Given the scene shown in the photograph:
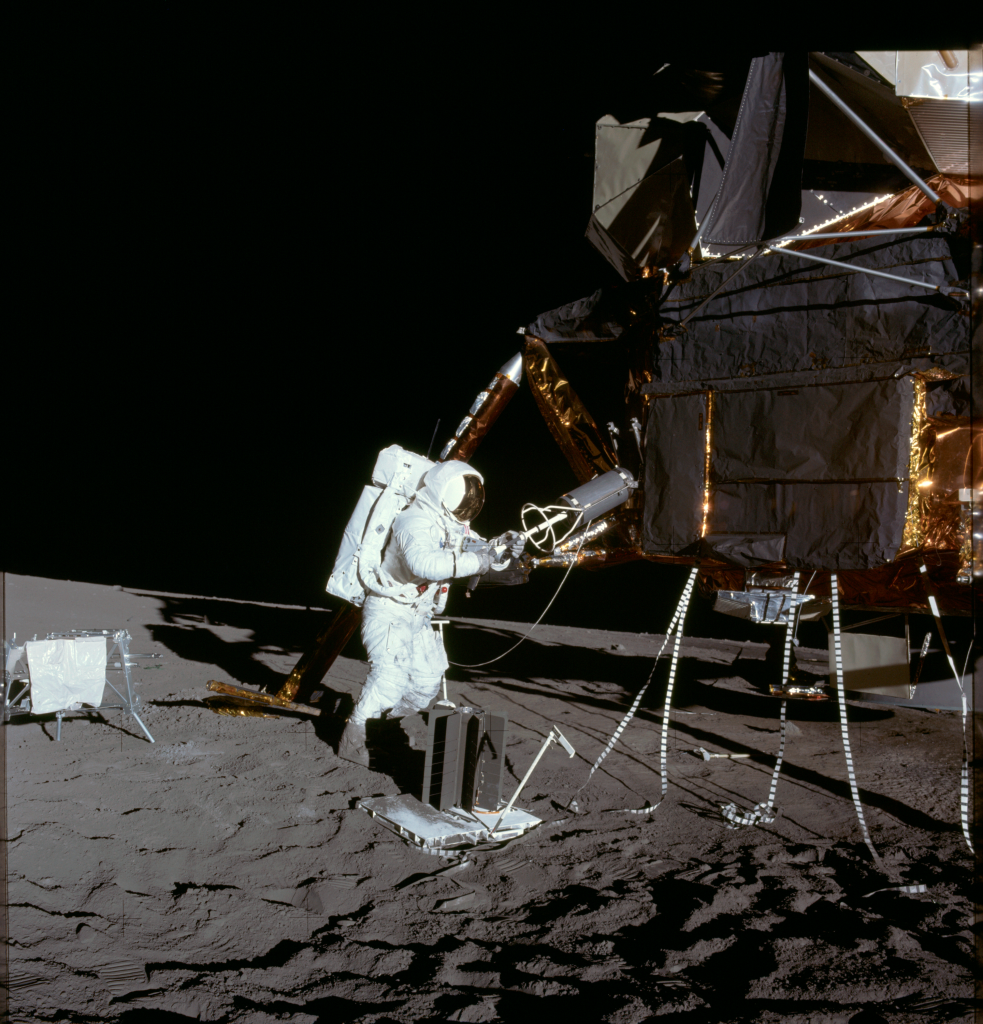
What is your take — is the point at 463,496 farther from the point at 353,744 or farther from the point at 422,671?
the point at 353,744

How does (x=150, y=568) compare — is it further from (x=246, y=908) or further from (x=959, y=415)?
(x=959, y=415)

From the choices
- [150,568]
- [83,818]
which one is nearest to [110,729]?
[83,818]

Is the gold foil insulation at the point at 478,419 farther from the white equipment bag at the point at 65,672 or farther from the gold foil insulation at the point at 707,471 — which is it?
the white equipment bag at the point at 65,672

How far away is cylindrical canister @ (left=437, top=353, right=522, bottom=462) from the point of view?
5.38 m

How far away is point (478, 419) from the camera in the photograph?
17.7 feet

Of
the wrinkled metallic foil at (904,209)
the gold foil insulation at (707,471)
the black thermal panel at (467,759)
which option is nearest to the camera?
the black thermal panel at (467,759)

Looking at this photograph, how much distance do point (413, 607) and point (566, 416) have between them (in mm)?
1998

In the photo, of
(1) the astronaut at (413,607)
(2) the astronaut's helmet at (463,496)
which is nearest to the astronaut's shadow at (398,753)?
(1) the astronaut at (413,607)

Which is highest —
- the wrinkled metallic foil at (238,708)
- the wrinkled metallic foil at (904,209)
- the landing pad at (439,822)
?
the wrinkled metallic foil at (904,209)

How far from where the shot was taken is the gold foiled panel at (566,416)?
17.3 feet

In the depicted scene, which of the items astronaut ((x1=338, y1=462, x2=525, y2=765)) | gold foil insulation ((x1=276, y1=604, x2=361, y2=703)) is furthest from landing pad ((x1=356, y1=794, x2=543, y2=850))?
gold foil insulation ((x1=276, y1=604, x2=361, y2=703))

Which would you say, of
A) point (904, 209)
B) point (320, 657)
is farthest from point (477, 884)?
point (904, 209)

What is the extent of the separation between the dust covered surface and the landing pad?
0.28 ft

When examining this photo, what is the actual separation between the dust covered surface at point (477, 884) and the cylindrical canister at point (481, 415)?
219 centimetres
